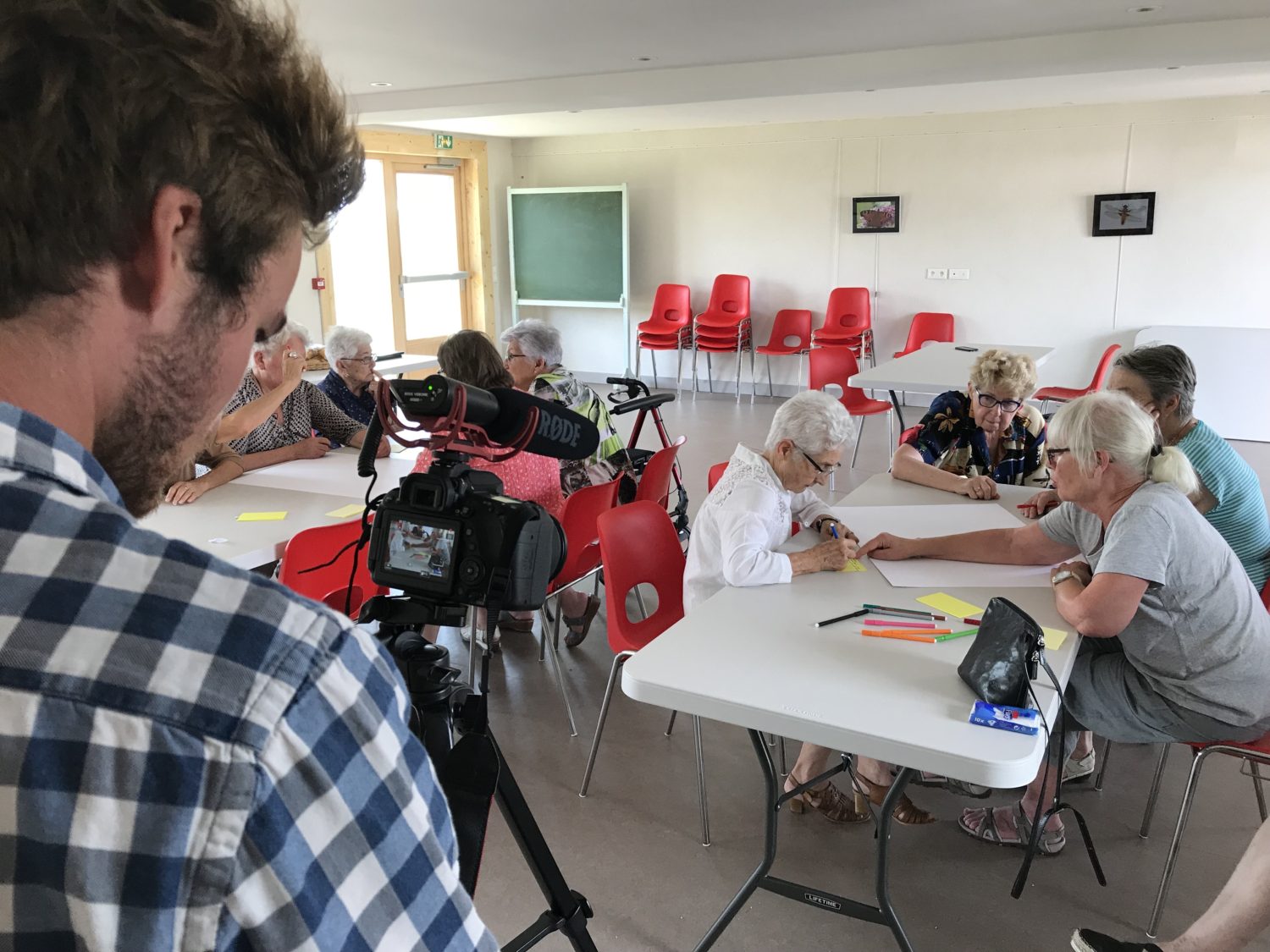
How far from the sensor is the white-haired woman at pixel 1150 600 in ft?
6.41

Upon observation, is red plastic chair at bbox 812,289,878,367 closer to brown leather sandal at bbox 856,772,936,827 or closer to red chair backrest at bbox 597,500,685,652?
red chair backrest at bbox 597,500,685,652

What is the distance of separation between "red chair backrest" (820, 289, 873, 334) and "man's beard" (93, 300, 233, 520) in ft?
27.3

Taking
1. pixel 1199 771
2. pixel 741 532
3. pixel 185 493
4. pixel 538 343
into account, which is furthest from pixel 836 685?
pixel 538 343

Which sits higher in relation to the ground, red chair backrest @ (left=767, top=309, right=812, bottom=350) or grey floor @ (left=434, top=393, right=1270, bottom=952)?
red chair backrest @ (left=767, top=309, right=812, bottom=350)

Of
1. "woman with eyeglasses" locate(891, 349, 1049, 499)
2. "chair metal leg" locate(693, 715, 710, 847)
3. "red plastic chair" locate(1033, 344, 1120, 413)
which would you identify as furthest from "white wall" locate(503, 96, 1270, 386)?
"chair metal leg" locate(693, 715, 710, 847)

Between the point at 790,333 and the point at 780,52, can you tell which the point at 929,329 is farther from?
the point at 780,52

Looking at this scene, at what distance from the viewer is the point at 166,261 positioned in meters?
0.49

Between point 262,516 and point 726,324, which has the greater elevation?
point 726,324

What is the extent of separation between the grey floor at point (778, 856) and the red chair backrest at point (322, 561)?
30.2 inches

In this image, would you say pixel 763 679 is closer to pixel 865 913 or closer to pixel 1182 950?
pixel 865 913

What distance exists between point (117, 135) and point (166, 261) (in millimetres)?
64

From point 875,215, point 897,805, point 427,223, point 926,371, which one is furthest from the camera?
point 427,223

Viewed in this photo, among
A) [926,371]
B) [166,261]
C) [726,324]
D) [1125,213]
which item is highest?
[1125,213]

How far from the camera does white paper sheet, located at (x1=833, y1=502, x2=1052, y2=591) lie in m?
2.29
